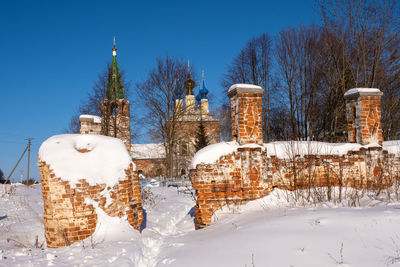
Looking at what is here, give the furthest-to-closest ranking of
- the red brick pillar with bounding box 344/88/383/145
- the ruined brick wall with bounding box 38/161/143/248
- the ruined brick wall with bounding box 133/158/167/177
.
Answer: the ruined brick wall with bounding box 133/158/167/177
the red brick pillar with bounding box 344/88/383/145
the ruined brick wall with bounding box 38/161/143/248

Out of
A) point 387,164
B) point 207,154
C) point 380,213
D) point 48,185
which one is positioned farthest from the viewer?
point 387,164

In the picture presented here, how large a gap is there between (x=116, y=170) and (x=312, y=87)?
15.9 m

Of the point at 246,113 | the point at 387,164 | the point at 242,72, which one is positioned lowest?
the point at 387,164

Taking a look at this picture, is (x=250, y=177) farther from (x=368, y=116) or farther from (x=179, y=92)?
(x=179, y=92)

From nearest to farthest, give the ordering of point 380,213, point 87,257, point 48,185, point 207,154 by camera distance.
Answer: point 87,257
point 380,213
point 48,185
point 207,154

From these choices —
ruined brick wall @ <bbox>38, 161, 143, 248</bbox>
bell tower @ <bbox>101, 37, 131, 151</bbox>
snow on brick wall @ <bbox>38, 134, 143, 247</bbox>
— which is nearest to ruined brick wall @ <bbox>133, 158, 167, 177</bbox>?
bell tower @ <bbox>101, 37, 131, 151</bbox>

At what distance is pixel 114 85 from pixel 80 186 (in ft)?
53.2

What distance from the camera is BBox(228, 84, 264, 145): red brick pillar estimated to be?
614cm

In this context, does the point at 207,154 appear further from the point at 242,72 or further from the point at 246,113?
the point at 242,72

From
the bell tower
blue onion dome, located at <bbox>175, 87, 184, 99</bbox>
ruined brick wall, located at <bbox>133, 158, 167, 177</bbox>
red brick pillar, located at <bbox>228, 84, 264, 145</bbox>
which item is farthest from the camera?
ruined brick wall, located at <bbox>133, 158, 167, 177</bbox>

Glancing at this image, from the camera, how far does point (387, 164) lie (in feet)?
22.0

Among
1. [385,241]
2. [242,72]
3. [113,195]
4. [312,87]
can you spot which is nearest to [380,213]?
[385,241]

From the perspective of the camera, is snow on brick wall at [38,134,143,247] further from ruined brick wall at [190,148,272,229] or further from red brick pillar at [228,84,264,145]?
red brick pillar at [228,84,264,145]

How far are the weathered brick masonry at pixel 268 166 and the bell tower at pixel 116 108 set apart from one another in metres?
12.5
